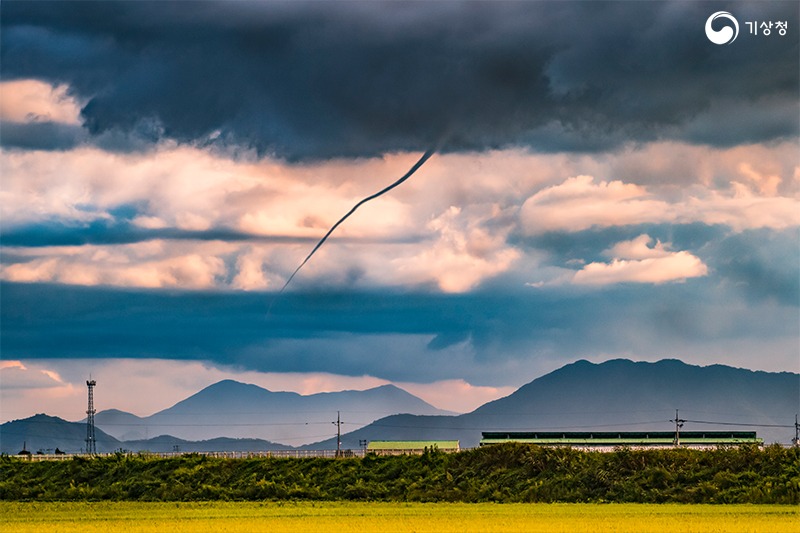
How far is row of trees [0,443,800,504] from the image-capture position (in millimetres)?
79438

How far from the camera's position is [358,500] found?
281 feet

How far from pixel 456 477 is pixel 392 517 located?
21329mm

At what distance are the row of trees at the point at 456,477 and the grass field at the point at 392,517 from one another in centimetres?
469

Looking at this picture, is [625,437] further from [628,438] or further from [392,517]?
[392,517]

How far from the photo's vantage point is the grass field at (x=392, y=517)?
59.7 metres

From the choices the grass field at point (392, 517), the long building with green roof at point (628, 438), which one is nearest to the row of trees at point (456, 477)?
the grass field at point (392, 517)

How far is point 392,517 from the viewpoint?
68.4 m

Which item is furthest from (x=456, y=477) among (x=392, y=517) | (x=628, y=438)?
(x=628, y=438)

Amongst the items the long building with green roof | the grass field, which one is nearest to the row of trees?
the grass field

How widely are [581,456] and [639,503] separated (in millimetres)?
11000

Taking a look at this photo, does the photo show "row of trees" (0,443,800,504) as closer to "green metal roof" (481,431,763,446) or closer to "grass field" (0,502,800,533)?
"grass field" (0,502,800,533)

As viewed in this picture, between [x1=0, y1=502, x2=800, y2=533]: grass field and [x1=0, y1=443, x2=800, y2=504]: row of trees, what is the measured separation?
469cm

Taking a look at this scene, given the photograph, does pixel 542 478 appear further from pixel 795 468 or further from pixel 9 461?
pixel 9 461

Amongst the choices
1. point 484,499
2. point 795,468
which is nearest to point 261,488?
point 484,499
